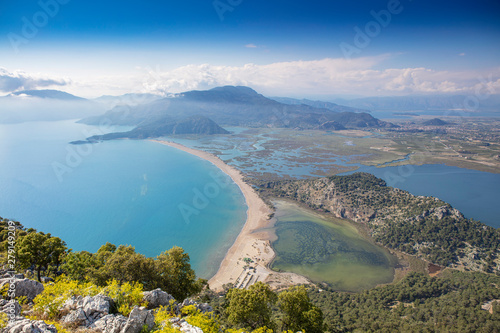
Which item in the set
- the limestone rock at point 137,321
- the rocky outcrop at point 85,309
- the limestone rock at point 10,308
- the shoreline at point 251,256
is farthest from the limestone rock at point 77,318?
the shoreline at point 251,256

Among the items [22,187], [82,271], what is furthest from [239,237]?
[22,187]

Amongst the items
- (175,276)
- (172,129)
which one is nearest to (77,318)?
(175,276)

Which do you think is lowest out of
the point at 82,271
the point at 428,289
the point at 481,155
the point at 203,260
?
the point at 203,260

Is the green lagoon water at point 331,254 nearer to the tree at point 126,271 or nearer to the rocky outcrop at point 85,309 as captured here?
the tree at point 126,271

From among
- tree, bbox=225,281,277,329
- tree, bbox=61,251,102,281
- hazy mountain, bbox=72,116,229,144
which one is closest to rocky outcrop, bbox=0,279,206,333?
tree, bbox=225,281,277,329

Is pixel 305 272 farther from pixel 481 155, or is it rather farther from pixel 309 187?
pixel 481 155
